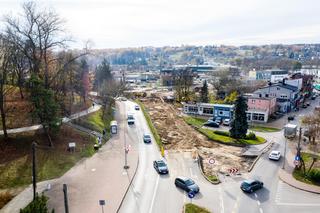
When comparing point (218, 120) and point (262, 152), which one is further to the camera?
point (218, 120)

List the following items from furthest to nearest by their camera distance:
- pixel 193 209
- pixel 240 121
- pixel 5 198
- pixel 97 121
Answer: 1. pixel 97 121
2. pixel 240 121
3. pixel 5 198
4. pixel 193 209

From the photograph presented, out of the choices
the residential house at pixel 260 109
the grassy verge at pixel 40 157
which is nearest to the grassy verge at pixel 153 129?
the grassy verge at pixel 40 157

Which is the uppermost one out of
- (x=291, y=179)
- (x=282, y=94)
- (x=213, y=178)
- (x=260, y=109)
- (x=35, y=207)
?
(x=282, y=94)

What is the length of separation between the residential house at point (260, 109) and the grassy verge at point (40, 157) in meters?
30.3

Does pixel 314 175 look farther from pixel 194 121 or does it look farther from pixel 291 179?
pixel 194 121

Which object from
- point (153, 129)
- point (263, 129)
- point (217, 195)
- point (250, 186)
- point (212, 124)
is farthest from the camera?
point (212, 124)

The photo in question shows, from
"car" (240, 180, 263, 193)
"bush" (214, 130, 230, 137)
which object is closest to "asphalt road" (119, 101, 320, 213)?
"car" (240, 180, 263, 193)

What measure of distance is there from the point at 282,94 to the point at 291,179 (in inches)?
1430

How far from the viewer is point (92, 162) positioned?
29828 millimetres

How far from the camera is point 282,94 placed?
2275 inches

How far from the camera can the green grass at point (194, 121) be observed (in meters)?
47.0

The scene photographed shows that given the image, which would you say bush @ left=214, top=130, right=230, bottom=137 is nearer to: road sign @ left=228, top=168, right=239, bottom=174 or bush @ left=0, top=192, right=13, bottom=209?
road sign @ left=228, top=168, right=239, bottom=174

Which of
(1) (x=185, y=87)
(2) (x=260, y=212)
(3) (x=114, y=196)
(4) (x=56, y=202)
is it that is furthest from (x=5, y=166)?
(1) (x=185, y=87)

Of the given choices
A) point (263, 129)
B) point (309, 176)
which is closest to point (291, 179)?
point (309, 176)
